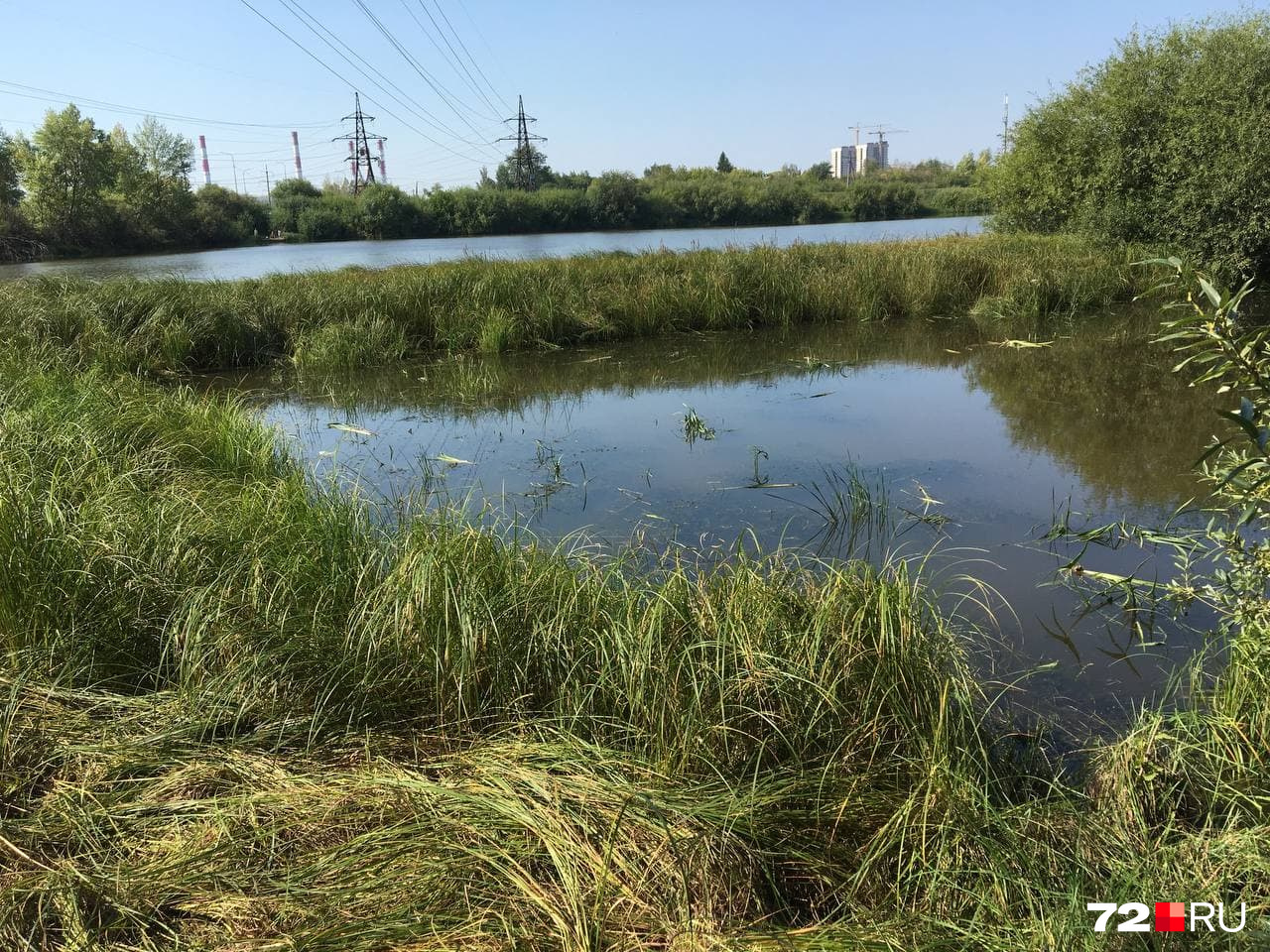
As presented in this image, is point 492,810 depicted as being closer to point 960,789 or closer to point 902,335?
point 960,789

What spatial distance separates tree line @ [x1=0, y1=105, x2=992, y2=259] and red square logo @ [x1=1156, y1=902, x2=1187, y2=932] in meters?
21.2

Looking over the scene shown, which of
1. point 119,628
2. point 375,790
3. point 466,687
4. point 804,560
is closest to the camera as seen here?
point 375,790

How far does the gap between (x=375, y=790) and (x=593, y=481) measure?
3.64m

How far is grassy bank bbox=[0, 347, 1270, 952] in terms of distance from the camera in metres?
1.75

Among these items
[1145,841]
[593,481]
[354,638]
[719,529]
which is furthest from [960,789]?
[593,481]

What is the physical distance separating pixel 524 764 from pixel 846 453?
4528mm

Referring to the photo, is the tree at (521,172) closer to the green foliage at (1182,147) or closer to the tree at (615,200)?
the tree at (615,200)

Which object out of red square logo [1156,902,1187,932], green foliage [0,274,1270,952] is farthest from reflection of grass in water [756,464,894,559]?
red square logo [1156,902,1187,932]

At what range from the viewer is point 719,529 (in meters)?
4.63

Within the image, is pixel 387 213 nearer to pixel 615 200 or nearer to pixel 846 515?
pixel 615 200

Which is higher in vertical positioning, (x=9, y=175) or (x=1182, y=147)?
(x=9, y=175)

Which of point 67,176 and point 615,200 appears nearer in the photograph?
point 67,176

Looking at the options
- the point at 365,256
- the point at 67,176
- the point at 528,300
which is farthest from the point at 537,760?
the point at 67,176

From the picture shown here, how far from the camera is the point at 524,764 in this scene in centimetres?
218
